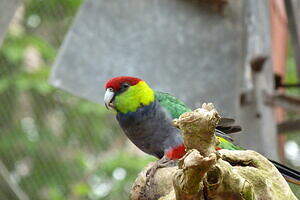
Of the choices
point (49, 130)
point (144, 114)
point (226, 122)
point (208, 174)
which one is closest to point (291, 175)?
point (226, 122)

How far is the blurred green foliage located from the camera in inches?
190

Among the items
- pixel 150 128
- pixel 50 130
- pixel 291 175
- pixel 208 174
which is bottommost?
pixel 50 130

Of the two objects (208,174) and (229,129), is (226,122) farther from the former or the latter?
(208,174)

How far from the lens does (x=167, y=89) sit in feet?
10.5

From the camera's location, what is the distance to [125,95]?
2512 mm

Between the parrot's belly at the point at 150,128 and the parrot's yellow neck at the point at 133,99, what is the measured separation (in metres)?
0.02

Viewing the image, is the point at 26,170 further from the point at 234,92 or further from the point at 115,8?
the point at 234,92

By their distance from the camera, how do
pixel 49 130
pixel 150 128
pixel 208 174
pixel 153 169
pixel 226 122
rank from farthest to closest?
pixel 49 130 → pixel 150 128 → pixel 226 122 → pixel 153 169 → pixel 208 174

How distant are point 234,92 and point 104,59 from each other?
76cm

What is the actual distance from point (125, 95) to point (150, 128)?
19 cm

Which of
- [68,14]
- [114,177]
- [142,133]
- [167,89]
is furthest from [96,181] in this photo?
[142,133]

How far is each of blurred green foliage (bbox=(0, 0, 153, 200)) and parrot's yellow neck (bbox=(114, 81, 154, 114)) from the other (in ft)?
7.24

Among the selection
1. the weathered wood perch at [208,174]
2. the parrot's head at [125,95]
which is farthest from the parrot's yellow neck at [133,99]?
the weathered wood perch at [208,174]

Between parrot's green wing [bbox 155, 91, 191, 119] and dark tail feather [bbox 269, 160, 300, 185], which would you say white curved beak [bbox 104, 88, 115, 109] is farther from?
dark tail feather [bbox 269, 160, 300, 185]
